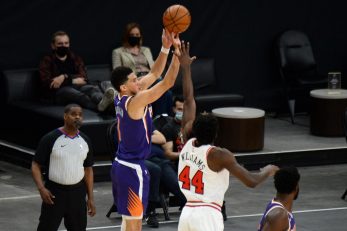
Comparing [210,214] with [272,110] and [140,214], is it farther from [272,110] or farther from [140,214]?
[272,110]

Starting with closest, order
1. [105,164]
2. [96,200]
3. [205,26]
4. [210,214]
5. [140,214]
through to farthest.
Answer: [210,214] → [140,214] → [96,200] → [105,164] → [205,26]

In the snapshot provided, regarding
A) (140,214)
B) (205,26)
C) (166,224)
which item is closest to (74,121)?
(140,214)

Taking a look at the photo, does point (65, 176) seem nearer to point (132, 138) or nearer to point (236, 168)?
point (132, 138)

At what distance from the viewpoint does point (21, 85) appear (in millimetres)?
13945

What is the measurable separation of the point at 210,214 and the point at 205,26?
8118 mm

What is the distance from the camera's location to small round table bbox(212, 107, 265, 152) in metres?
13.6

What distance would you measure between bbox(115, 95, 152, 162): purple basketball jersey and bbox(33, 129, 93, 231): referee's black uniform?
592mm

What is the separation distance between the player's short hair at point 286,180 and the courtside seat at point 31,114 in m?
5.82

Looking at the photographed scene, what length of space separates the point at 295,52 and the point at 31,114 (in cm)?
455

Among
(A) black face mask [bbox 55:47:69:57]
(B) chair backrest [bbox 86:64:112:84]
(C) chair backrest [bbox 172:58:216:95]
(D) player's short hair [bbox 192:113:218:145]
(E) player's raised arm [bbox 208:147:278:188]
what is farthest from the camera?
(C) chair backrest [bbox 172:58:216:95]

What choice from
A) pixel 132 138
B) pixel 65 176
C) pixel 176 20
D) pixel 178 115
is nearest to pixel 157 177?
pixel 178 115

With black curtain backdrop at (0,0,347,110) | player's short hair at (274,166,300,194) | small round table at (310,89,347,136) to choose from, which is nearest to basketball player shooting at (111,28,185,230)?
player's short hair at (274,166,300,194)

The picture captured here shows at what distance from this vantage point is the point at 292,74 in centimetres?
1595

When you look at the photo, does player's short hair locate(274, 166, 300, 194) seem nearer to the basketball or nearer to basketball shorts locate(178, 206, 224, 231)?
basketball shorts locate(178, 206, 224, 231)
